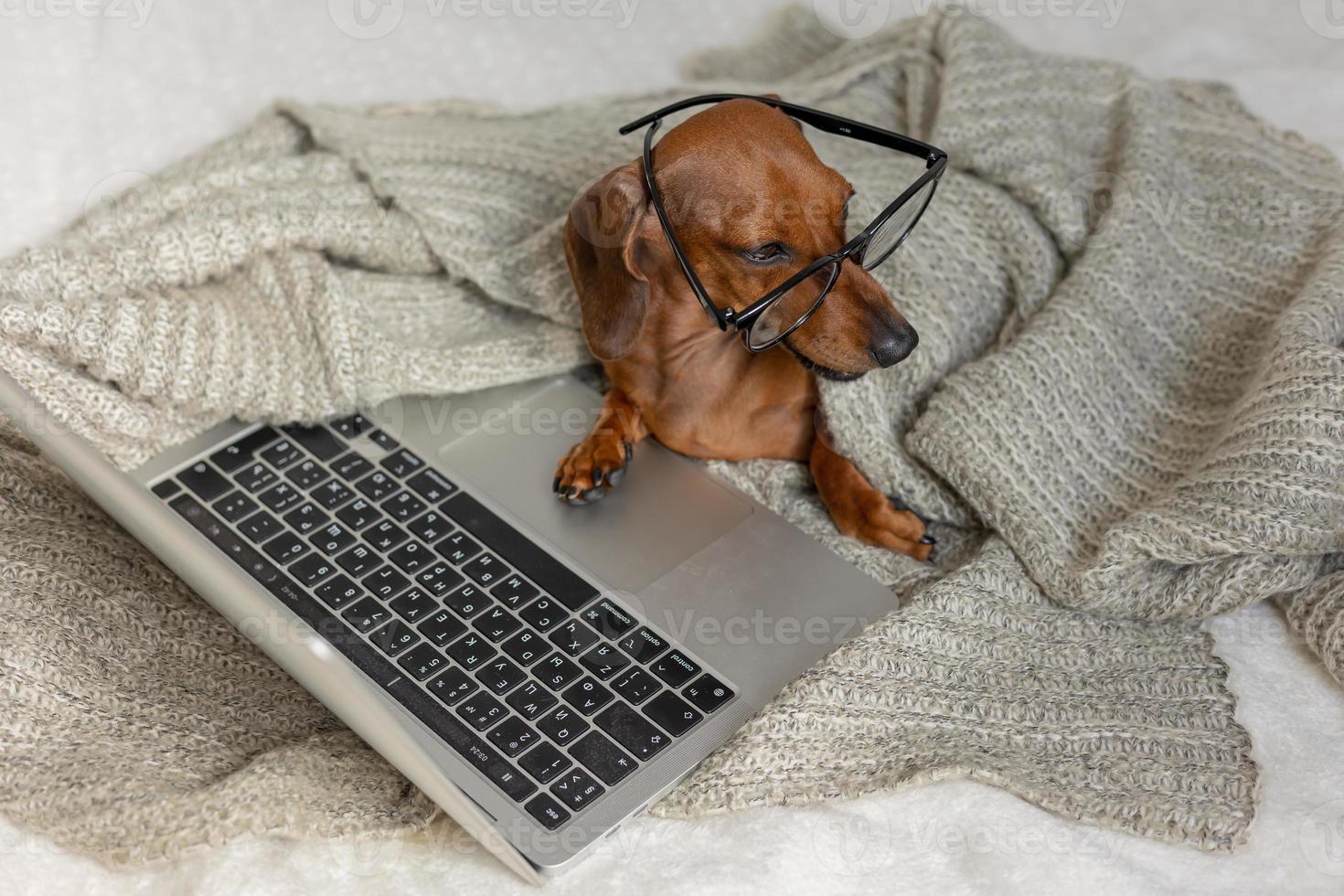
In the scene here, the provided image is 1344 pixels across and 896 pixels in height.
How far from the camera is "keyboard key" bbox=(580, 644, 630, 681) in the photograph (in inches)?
42.2

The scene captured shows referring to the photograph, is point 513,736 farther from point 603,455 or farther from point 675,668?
point 603,455

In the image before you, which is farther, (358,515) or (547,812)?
(358,515)

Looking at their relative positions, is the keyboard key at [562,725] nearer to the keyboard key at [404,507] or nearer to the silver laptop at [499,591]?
the silver laptop at [499,591]

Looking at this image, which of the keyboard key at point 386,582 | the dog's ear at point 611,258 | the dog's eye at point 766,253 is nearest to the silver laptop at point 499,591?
the keyboard key at point 386,582

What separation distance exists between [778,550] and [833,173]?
38 centimetres

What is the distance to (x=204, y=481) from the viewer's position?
1.25 metres

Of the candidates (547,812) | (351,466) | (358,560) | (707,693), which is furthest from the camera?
Result: (351,466)

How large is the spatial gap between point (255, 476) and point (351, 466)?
98 millimetres

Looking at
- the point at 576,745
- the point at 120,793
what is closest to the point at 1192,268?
the point at 576,745

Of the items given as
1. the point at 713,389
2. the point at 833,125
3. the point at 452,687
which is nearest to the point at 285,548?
the point at 452,687

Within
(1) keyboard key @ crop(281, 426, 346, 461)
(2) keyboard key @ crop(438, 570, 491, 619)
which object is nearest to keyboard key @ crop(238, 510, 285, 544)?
(1) keyboard key @ crop(281, 426, 346, 461)

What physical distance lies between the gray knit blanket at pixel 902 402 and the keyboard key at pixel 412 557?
0.50 ft

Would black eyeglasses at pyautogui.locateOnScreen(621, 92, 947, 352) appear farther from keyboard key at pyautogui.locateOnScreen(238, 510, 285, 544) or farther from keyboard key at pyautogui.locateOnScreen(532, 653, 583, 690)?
keyboard key at pyautogui.locateOnScreen(238, 510, 285, 544)

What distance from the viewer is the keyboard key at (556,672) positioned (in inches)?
41.6
